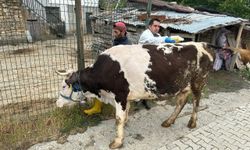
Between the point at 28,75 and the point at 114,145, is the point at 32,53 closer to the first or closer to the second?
the point at 28,75

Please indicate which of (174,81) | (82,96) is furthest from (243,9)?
(82,96)

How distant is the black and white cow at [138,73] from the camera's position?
4.04 meters

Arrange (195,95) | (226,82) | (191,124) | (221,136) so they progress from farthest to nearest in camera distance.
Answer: (226,82) < (191,124) < (195,95) < (221,136)

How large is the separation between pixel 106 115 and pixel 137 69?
1.56m

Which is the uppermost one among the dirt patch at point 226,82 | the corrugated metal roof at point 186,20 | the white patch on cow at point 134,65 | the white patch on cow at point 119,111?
the corrugated metal roof at point 186,20

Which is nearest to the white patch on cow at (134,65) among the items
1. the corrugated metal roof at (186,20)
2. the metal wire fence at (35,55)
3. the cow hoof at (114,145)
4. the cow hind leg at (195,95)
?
the cow hoof at (114,145)

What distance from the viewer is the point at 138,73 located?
4047 millimetres

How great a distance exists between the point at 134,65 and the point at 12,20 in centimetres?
1103

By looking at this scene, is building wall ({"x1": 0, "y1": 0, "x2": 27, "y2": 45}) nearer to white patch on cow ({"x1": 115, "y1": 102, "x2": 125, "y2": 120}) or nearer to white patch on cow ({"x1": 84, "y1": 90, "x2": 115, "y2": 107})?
white patch on cow ({"x1": 84, "y1": 90, "x2": 115, "y2": 107})

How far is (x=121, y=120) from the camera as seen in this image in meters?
4.18

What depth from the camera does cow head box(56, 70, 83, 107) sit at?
4297 millimetres

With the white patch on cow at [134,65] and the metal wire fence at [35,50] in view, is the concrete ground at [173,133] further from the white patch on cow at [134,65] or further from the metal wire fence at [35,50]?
the metal wire fence at [35,50]

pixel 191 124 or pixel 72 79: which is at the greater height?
pixel 72 79

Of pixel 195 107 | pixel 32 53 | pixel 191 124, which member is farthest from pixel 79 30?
pixel 32 53
